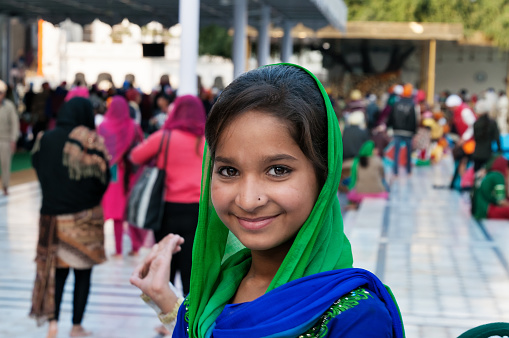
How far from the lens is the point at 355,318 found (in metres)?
1.43

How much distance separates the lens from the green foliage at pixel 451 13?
3014cm

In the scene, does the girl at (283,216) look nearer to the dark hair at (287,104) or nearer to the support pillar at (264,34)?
the dark hair at (287,104)

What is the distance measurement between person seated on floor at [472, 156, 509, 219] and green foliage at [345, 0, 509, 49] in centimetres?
1986

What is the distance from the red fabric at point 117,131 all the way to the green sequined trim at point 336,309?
A: 21.6 feet

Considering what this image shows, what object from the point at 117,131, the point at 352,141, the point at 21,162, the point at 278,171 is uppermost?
the point at 278,171

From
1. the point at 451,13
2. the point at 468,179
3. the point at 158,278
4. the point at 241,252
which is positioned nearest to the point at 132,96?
the point at 468,179

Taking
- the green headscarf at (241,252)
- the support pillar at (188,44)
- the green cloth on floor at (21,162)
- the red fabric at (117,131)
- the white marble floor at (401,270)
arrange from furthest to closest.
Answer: the green cloth on floor at (21,162), the support pillar at (188,44), the red fabric at (117,131), the white marble floor at (401,270), the green headscarf at (241,252)

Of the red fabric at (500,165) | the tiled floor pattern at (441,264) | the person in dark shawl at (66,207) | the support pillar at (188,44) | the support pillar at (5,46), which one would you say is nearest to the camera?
the person in dark shawl at (66,207)

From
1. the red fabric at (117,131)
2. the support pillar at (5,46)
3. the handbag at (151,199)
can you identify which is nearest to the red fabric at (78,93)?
the red fabric at (117,131)

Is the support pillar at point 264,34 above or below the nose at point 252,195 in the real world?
above

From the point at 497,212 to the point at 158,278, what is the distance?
31.9 feet

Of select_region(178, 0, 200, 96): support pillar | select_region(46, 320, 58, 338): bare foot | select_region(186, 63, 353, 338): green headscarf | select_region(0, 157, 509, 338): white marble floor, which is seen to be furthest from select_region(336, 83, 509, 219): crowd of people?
select_region(186, 63, 353, 338): green headscarf

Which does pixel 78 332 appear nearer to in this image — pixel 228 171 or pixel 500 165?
pixel 228 171

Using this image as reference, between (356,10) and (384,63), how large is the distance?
2.40 metres
